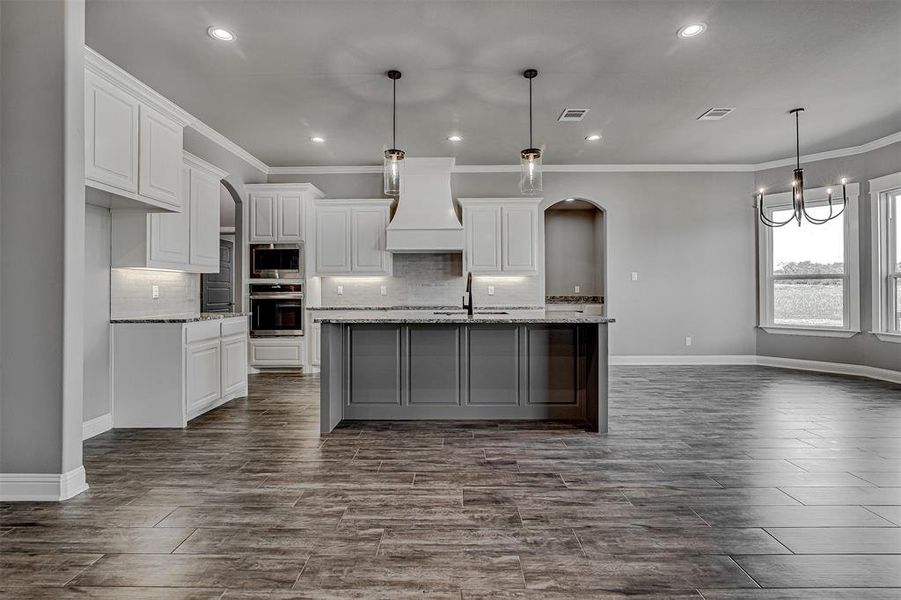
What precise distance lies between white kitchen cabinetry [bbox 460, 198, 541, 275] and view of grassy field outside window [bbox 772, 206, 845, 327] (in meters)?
3.39

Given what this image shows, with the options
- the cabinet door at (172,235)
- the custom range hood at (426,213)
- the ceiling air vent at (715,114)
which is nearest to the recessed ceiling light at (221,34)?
the cabinet door at (172,235)

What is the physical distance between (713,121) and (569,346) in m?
3.16

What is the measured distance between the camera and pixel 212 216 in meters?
4.99

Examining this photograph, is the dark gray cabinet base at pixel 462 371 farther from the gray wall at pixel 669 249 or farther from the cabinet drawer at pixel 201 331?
the gray wall at pixel 669 249

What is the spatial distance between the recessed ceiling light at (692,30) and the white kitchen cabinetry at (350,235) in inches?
164

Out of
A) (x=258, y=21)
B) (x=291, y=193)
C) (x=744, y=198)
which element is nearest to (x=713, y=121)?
(x=744, y=198)

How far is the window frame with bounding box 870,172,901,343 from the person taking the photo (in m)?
5.73

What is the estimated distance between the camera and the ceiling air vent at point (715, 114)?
495 centimetres

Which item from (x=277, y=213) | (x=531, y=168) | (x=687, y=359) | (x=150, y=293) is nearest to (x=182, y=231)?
(x=150, y=293)

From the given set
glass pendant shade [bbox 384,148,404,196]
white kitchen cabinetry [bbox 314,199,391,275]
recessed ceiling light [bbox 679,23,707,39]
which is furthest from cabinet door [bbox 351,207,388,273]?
recessed ceiling light [bbox 679,23,707,39]

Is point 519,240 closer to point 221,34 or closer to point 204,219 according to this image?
point 204,219

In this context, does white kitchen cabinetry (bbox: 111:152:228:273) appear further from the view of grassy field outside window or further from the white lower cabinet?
the view of grassy field outside window

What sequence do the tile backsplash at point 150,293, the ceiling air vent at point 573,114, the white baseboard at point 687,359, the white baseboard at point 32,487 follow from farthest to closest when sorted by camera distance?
the white baseboard at point 687,359 → the ceiling air vent at point 573,114 → the tile backsplash at point 150,293 → the white baseboard at point 32,487

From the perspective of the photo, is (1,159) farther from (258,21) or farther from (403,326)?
(403,326)
